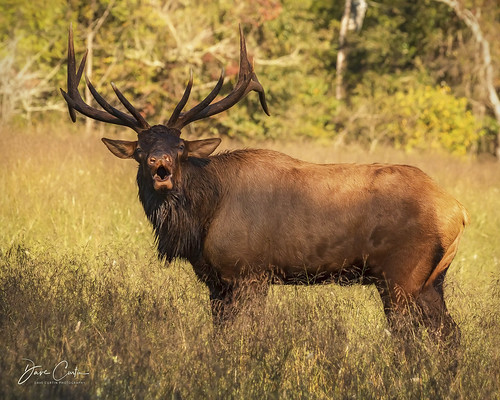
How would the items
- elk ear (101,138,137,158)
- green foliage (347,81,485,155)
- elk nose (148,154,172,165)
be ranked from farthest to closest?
green foliage (347,81,485,155) → elk ear (101,138,137,158) → elk nose (148,154,172,165)

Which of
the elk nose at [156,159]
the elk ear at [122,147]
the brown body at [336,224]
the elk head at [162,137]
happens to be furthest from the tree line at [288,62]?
the brown body at [336,224]

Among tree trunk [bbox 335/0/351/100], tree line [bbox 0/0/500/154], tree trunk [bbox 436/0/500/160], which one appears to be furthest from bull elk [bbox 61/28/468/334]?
tree trunk [bbox 335/0/351/100]

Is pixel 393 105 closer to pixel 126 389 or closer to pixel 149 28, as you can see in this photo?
pixel 149 28

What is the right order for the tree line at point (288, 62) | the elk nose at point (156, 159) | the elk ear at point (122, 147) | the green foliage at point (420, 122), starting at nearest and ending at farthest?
the elk nose at point (156, 159)
the elk ear at point (122, 147)
the tree line at point (288, 62)
the green foliage at point (420, 122)

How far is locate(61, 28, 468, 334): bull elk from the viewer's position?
18.3 feet

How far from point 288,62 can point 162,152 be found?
15.5 m

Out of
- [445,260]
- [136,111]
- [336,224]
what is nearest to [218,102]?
[136,111]

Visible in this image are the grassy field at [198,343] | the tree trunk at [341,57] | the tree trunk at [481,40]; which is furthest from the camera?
the tree trunk at [341,57]

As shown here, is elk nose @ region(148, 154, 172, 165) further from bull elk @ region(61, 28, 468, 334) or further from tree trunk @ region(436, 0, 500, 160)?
tree trunk @ region(436, 0, 500, 160)

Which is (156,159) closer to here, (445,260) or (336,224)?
(336,224)

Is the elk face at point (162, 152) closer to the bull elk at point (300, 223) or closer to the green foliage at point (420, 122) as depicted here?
the bull elk at point (300, 223)

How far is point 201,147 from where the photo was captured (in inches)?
237

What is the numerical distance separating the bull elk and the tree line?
9.91m

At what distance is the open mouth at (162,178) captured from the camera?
559 cm
